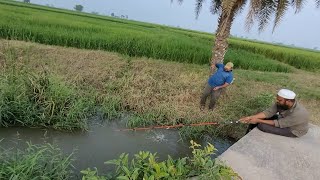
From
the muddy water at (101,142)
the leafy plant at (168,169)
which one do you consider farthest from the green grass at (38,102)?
the leafy plant at (168,169)

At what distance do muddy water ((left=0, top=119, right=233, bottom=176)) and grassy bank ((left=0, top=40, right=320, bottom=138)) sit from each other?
0.45m

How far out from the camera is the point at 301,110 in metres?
5.81

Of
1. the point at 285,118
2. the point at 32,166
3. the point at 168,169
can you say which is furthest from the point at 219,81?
the point at 32,166

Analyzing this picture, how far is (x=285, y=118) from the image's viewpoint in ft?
19.1

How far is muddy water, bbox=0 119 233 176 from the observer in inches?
229

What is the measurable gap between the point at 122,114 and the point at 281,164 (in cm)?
405

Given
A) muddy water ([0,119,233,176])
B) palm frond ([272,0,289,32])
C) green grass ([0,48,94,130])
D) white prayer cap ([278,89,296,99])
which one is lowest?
muddy water ([0,119,233,176])

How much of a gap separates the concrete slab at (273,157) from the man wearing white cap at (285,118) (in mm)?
117

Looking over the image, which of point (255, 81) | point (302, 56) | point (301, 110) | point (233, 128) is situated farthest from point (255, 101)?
point (302, 56)

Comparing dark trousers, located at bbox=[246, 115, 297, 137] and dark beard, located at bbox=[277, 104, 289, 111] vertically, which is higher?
dark beard, located at bbox=[277, 104, 289, 111]

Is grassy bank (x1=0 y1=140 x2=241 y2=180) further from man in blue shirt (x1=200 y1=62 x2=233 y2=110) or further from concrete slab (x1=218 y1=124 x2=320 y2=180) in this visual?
man in blue shirt (x1=200 y1=62 x2=233 y2=110)

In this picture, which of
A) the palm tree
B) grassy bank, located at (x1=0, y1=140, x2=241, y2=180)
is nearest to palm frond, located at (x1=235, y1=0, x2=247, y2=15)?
the palm tree

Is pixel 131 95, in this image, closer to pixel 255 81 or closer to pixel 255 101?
pixel 255 101

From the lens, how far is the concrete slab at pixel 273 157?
14.9 ft
